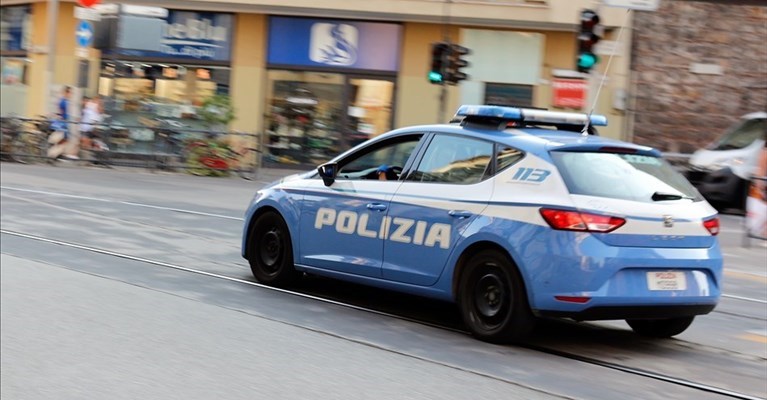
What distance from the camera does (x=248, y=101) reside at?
31.5m

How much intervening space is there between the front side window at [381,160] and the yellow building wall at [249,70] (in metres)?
22.3

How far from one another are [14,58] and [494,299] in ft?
99.2

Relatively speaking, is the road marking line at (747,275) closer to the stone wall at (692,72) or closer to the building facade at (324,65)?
the building facade at (324,65)

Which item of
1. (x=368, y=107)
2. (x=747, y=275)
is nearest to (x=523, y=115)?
(x=747, y=275)

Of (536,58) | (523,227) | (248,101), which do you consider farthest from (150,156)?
(523,227)

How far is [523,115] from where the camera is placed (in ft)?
26.9

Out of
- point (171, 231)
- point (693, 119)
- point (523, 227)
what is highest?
point (693, 119)

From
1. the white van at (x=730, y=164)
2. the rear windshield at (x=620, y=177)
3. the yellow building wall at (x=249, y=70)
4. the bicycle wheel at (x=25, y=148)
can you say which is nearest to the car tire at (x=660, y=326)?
the rear windshield at (x=620, y=177)

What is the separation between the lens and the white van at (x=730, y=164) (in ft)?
76.5

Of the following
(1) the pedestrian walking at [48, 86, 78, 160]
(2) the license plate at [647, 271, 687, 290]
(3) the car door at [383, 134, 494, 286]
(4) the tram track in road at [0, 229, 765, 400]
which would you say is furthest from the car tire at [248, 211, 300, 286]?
(1) the pedestrian walking at [48, 86, 78, 160]

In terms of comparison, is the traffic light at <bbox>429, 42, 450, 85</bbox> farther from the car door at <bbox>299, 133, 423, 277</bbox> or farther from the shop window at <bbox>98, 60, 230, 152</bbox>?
the car door at <bbox>299, 133, 423, 277</bbox>

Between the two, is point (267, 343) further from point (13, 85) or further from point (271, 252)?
point (13, 85)

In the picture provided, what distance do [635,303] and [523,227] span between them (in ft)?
2.79

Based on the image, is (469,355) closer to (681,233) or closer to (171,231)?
(681,233)
